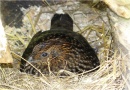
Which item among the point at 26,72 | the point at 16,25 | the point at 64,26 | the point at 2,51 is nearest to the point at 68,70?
the point at 26,72

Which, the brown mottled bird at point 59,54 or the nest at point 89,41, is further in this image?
the brown mottled bird at point 59,54

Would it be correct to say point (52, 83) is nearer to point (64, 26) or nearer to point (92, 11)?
point (64, 26)

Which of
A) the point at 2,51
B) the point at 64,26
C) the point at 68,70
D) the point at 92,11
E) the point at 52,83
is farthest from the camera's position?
the point at 92,11

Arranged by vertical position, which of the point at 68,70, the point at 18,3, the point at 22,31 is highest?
the point at 18,3

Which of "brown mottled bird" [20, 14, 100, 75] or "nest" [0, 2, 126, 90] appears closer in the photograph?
"nest" [0, 2, 126, 90]

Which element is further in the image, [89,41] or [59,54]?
[89,41]
